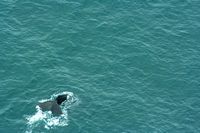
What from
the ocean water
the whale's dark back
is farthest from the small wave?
the whale's dark back

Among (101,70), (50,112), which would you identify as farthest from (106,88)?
(50,112)

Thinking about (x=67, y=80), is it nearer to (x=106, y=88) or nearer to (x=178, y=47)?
(x=106, y=88)

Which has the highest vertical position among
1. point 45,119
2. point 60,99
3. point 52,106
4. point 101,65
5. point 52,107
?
point 101,65

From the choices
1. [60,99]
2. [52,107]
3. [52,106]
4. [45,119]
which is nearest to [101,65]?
[60,99]

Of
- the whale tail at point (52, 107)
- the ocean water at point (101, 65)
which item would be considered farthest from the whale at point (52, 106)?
the ocean water at point (101, 65)

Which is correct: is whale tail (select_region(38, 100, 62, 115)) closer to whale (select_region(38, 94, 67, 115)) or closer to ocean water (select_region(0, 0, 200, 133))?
whale (select_region(38, 94, 67, 115))

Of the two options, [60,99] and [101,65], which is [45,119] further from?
[101,65]
